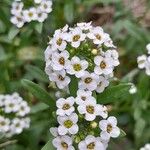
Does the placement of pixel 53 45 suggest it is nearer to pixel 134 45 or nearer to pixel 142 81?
pixel 142 81

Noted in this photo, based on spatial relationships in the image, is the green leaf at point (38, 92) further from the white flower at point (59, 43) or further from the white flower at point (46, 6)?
the white flower at point (46, 6)

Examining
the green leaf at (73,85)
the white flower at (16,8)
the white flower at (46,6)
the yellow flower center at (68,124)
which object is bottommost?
the yellow flower center at (68,124)

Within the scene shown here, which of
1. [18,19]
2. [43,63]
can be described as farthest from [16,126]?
[18,19]

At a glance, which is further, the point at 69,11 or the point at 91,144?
the point at 69,11

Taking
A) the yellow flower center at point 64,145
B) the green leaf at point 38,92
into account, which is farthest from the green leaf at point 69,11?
the yellow flower center at point 64,145

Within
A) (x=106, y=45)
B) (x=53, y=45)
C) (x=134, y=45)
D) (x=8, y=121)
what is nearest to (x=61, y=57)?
(x=53, y=45)

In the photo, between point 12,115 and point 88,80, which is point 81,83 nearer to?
point 88,80

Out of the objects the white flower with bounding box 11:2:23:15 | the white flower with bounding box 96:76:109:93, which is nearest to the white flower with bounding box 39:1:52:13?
the white flower with bounding box 11:2:23:15
